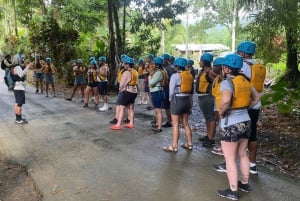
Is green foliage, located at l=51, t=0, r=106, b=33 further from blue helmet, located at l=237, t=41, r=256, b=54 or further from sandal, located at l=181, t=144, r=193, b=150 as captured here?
blue helmet, located at l=237, t=41, r=256, b=54

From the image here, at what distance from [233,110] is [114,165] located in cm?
263

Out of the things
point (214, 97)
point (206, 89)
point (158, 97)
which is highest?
point (206, 89)

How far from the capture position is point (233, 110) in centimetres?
488

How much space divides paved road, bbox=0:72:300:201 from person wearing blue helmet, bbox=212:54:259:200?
0.62m

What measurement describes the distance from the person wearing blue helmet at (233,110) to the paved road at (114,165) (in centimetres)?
62

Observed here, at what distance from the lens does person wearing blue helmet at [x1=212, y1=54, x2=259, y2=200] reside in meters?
4.77

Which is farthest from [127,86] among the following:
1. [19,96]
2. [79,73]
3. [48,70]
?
[48,70]

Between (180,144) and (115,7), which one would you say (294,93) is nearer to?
(180,144)

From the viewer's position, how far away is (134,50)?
1875cm

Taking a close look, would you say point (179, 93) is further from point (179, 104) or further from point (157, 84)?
point (157, 84)

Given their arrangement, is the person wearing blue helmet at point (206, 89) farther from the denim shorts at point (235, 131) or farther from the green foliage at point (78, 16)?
the green foliage at point (78, 16)

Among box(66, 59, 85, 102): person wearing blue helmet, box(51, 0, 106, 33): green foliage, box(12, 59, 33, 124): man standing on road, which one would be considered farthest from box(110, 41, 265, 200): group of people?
box(51, 0, 106, 33): green foliage

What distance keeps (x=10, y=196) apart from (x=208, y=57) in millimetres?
4288

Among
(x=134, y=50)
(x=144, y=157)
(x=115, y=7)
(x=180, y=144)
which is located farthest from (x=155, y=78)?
(x=134, y=50)
